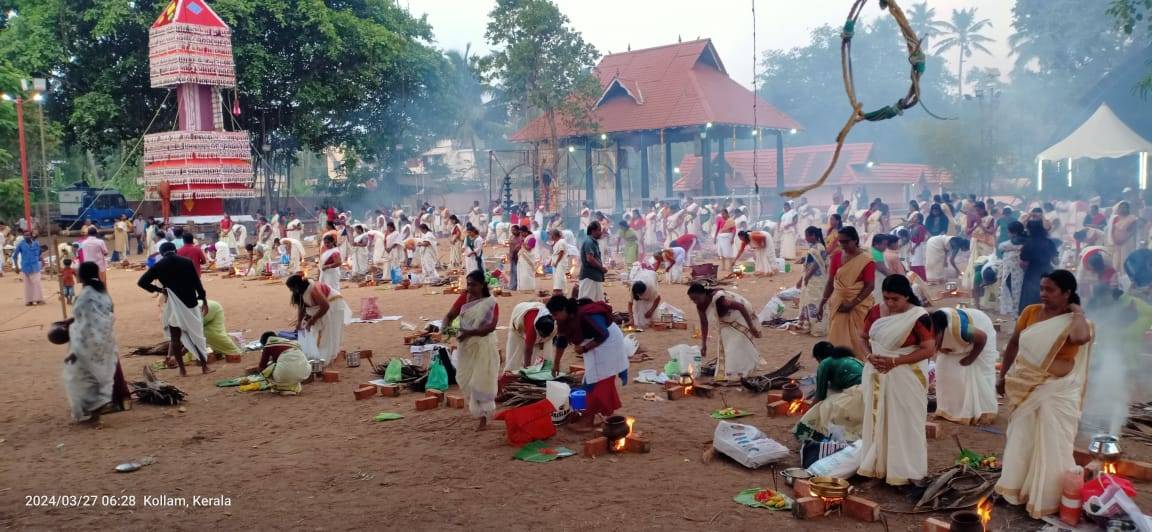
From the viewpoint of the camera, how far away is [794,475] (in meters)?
5.27

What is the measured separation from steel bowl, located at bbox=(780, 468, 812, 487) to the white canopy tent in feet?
77.4

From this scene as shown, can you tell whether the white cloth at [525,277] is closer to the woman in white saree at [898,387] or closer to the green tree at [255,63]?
the woman in white saree at [898,387]

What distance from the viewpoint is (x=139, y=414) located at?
778 centimetres

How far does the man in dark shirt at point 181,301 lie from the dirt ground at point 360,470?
437 millimetres

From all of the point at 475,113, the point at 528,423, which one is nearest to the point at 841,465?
the point at 528,423

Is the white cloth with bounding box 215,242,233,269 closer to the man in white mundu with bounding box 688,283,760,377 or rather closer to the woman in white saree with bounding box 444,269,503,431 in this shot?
the woman in white saree with bounding box 444,269,503,431

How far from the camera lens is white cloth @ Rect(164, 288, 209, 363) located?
9266 mm

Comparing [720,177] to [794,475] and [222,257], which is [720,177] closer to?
[222,257]

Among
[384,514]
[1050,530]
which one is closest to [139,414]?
[384,514]

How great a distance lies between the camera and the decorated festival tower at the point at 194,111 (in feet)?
91.6

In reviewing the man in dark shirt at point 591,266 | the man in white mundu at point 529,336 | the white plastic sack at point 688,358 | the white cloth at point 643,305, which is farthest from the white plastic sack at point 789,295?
the man in white mundu at point 529,336

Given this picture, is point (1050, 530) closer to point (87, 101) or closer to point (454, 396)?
point (454, 396)

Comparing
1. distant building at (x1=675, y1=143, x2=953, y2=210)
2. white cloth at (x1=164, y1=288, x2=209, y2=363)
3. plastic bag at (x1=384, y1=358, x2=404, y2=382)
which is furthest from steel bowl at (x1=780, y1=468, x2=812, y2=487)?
distant building at (x1=675, y1=143, x2=953, y2=210)

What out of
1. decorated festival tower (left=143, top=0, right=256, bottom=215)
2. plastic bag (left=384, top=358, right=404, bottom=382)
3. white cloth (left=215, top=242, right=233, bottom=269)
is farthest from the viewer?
decorated festival tower (left=143, top=0, right=256, bottom=215)
